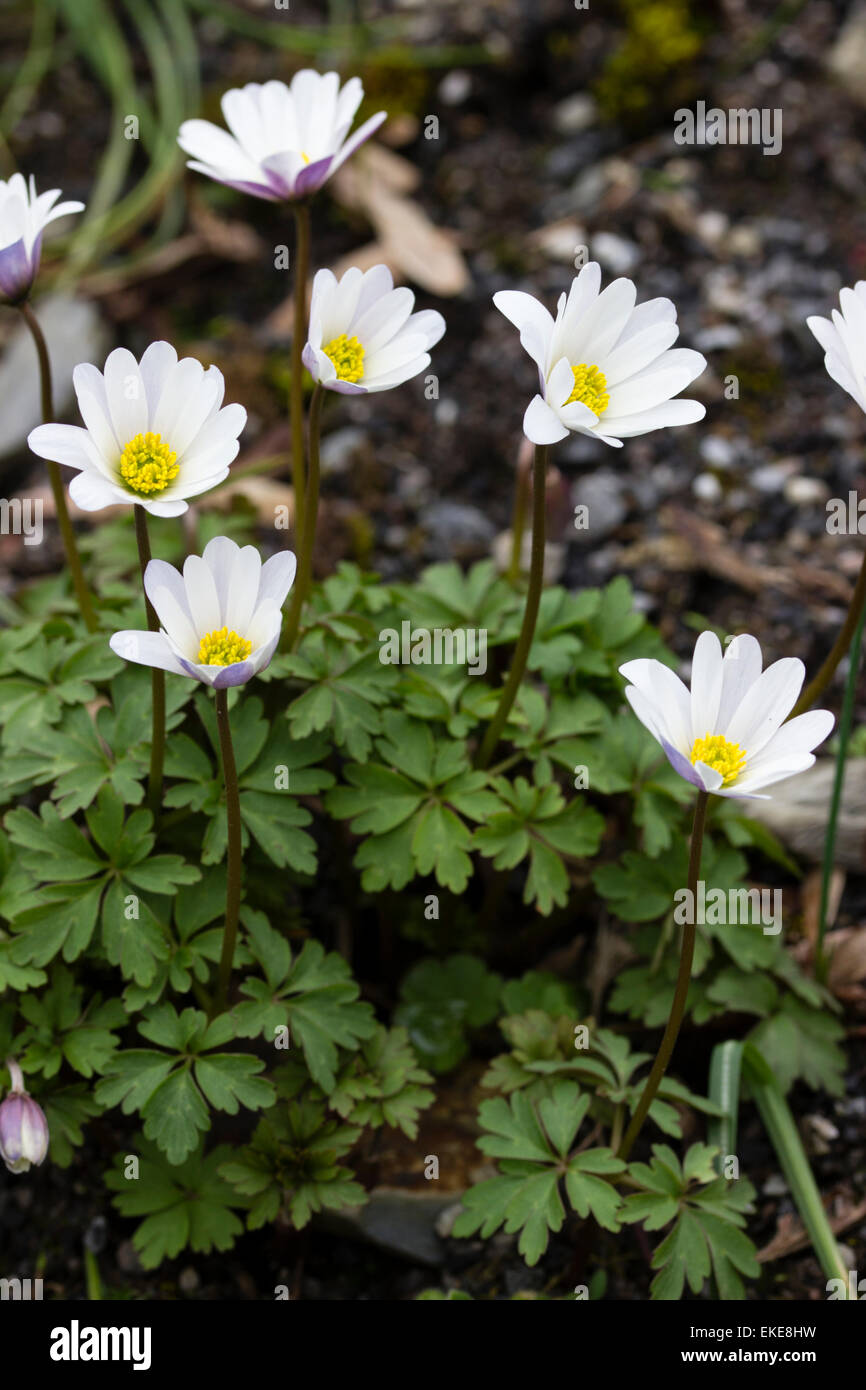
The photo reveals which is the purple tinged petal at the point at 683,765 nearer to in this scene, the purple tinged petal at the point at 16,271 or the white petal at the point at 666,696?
the white petal at the point at 666,696

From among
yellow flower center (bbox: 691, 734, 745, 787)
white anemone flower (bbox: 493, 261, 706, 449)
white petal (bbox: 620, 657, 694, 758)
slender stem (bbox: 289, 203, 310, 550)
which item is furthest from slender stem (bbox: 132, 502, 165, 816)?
yellow flower center (bbox: 691, 734, 745, 787)

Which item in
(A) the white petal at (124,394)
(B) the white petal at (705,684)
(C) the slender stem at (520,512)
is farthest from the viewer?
(C) the slender stem at (520,512)

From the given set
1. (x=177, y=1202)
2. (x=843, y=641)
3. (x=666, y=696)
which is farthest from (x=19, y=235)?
(x=177, y=1202)

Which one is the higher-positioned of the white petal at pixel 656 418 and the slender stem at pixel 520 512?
the slender stem at pixel 520 512

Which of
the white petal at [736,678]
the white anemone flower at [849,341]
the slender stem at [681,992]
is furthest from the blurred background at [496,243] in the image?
the slender stem at [681,992]

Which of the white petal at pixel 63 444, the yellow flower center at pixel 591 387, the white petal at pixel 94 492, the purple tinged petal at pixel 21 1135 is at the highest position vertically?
the yellow flower center at pixel 591 387

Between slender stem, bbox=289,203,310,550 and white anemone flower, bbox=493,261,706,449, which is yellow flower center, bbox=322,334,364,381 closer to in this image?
slender stem, bbox=289,203,310,550

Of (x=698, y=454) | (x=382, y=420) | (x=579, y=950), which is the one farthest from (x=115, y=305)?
(x=579, y=950)

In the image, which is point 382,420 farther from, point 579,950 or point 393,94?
point 579,950
